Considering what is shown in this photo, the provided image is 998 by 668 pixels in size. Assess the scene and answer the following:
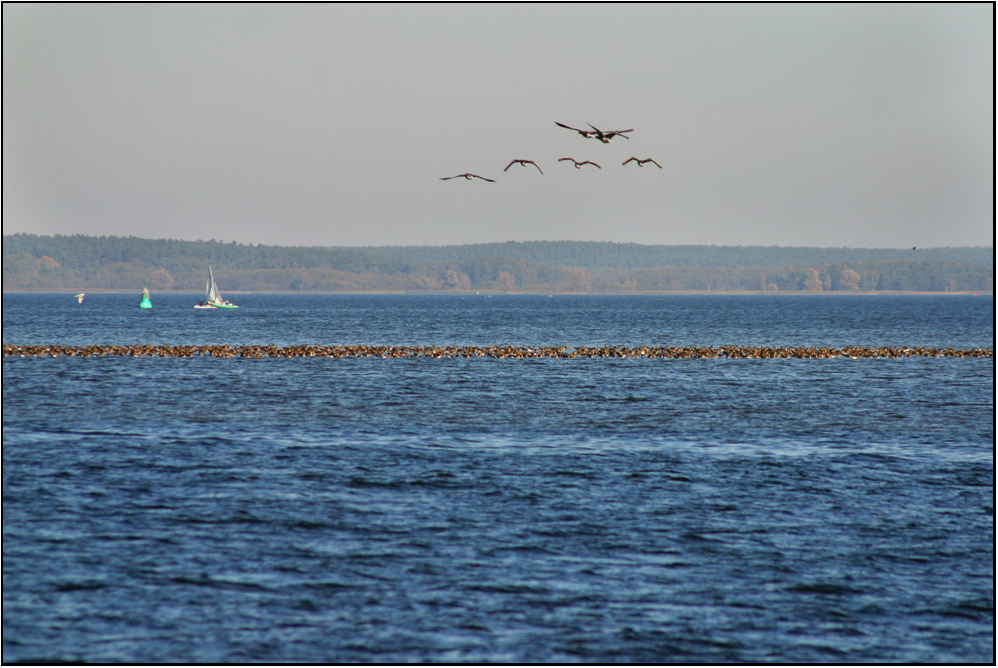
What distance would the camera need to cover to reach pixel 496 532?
1859 centimetres

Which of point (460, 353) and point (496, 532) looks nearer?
point (496, 532)

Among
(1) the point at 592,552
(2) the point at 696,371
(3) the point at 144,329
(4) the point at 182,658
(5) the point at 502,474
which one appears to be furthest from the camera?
(3) the point at 144,329

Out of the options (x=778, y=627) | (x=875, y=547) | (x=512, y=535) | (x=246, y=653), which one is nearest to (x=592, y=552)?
(x=512, y=535)

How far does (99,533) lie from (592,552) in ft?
31.4

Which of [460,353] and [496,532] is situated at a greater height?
[496,532]

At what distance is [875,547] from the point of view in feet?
58.6

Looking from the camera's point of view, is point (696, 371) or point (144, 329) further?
point (144, 329)

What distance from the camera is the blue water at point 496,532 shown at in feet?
44.7

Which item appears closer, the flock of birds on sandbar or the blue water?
the blue water

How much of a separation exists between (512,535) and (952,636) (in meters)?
7.90

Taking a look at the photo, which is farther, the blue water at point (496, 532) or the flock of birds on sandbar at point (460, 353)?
the flock of birds on sandbar at point (460, 353)

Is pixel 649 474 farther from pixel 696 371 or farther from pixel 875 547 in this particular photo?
pixel 696 371

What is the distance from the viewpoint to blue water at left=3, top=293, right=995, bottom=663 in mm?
13625

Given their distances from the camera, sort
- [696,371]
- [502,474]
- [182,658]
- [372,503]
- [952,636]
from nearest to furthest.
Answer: [182,658] < [952,636] < [372,503] < [502,474] < [696,371]
